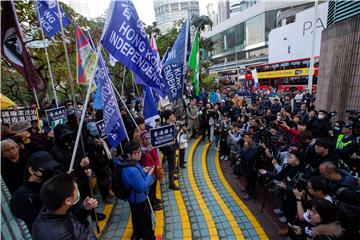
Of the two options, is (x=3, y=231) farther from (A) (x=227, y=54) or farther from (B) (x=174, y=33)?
(A) (x=227, y=54)

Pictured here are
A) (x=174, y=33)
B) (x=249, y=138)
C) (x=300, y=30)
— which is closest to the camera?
(x=249, y=138)

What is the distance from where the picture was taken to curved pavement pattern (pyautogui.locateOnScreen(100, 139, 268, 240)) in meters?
3.91

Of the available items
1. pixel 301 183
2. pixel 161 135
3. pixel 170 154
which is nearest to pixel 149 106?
pixel 161 135

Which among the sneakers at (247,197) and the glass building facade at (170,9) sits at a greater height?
the glass building facade at (170,9)

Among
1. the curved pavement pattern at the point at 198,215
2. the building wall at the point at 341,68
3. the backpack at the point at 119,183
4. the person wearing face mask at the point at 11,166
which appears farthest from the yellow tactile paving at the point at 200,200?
the building wall at the point at 341,68

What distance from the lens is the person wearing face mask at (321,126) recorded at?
627 cm

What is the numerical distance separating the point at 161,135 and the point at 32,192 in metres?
2.48

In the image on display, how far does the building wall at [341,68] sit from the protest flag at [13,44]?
30.5 ft

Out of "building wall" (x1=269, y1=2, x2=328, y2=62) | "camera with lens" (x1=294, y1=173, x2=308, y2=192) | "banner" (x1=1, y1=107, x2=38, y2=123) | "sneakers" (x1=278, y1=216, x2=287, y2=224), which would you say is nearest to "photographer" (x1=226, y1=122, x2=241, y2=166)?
"sneakers" (x1=278, y1=216, x2=287, y2=224)

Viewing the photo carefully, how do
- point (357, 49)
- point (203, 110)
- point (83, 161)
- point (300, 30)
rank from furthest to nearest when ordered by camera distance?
1. point (300, 30)
2. point (203, 110)
3. point (357, 49)
4. point (83, 161)

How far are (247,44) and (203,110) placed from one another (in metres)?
50.7

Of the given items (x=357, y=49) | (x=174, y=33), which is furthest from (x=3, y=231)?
(x=174, y=33)

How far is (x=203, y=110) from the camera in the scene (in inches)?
Answer: 384

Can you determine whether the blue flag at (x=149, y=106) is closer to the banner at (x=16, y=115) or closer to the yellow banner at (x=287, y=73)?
the banner at (x=16, y=115)
